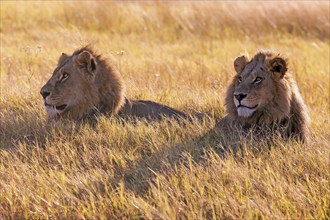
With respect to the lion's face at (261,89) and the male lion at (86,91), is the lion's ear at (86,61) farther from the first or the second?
the lion's face at (261,89)

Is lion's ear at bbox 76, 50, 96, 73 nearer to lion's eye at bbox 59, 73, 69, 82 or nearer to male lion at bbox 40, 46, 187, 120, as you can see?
male lion at bbox 40, 46, 187, 120

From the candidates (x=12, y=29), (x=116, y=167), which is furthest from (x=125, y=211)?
(x=12, y=29)

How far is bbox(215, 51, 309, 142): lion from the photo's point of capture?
5.62m

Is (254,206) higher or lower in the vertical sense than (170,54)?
higher

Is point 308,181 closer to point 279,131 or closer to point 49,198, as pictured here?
point 279,131

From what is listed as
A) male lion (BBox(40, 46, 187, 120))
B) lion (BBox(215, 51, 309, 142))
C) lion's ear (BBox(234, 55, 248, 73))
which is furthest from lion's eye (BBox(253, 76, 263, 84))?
male lion (BBox(40, 46, 187, 120))

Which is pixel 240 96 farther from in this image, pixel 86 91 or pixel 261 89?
pixel 86 91

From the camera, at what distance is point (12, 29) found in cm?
1306

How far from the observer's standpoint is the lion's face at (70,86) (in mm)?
6312

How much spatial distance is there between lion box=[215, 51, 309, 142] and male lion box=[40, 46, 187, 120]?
933 mm

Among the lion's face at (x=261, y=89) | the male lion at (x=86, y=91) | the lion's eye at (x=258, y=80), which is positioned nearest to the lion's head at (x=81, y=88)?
the male lion at (x=86, y=91)

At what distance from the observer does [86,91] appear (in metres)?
6.47

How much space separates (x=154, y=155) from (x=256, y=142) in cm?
83

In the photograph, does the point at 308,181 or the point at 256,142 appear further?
the point at 256,142
